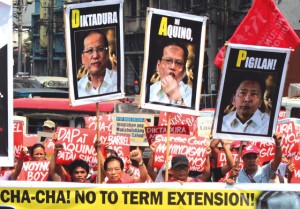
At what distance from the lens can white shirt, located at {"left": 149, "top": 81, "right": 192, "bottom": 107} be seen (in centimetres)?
734

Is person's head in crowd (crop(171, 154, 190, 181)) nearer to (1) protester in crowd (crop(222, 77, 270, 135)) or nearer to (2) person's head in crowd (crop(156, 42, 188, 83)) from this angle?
(1) protester in crowd (crop(222, 77, 270, 135))

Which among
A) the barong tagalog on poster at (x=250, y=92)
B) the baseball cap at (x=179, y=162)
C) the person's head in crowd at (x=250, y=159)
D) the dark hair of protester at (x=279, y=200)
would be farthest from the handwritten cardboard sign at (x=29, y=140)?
the dark hair of protester at (x=279, y=200)

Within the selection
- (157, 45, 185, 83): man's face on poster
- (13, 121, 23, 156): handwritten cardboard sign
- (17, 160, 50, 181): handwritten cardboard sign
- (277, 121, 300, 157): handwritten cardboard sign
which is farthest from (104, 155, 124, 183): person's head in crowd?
(277, 121, 300, 157): handwritten cardboard sign

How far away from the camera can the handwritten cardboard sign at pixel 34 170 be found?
28.1ft

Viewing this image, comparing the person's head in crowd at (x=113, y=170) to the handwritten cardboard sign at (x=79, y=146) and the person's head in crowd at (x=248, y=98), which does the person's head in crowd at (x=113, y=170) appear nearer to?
the person's head in crowd at (x=248, y=98)

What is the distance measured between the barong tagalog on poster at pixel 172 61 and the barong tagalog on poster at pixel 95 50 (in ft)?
1.14

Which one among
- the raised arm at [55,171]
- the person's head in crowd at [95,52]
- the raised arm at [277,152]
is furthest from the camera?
the raised arm at [55,171]

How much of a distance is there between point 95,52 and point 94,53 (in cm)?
1

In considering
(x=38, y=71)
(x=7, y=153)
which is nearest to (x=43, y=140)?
(x=7, y=153)

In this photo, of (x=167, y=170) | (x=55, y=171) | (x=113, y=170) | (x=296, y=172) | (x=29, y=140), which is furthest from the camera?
(x=29, y=140)

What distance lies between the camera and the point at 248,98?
268 inches

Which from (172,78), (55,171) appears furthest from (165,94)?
(55,171)

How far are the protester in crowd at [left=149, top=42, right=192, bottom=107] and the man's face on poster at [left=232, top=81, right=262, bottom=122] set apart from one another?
29.1 inches

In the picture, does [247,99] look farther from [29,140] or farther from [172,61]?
[29,140]
